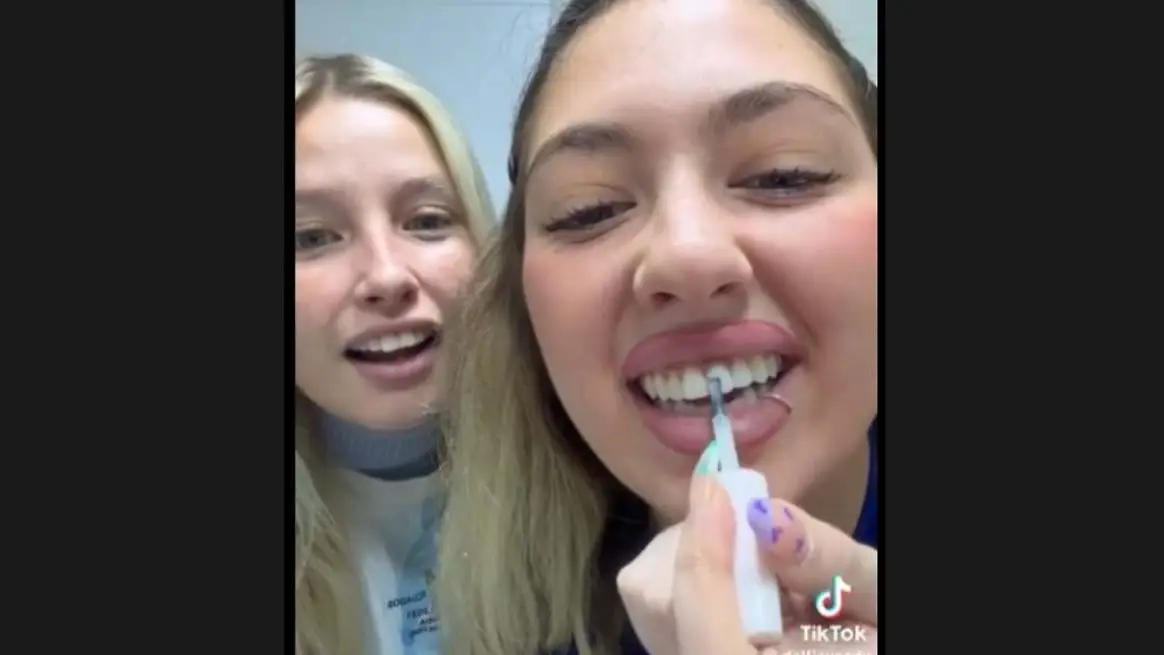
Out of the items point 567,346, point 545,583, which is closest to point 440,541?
point 545,583

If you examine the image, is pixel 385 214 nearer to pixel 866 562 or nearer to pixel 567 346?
pixel 567 346

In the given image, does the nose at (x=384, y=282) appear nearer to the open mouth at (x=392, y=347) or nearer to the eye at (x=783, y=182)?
the open mouth at (x=392, y=347)

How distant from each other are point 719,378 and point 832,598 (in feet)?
0.79

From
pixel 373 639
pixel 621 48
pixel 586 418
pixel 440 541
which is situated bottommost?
pixel 373 639

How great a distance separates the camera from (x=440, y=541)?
112cm

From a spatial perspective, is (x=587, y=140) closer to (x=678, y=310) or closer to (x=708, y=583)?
(x=678, y=310)

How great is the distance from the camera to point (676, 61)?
3.27 ft

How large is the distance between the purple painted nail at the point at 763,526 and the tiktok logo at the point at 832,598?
0.28 feet

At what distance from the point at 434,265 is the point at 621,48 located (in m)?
0.29

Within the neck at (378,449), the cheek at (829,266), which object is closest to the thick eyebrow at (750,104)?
the cheek at (829,266)

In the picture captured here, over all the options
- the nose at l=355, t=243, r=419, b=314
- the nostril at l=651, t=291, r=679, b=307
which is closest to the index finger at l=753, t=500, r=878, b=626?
the nostril at l=651, t=291, r=679, b=307

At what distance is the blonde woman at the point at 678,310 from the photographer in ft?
3.24

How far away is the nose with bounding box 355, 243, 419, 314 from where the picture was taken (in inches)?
42.9

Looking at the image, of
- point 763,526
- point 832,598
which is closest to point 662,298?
point 763,526
